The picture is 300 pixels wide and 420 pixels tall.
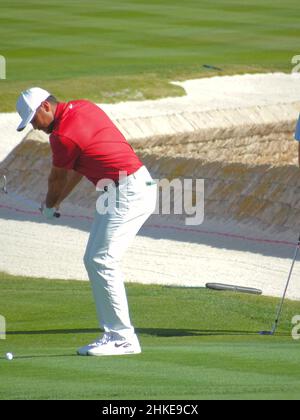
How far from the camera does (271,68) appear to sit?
30.8 m

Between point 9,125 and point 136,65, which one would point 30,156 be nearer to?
point 9,125

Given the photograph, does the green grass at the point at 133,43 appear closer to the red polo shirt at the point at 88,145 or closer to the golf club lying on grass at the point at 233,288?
the golf club lying on grass at the point at 233,288

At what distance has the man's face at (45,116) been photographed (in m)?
9.21

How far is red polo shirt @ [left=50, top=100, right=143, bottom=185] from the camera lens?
29.9 feet

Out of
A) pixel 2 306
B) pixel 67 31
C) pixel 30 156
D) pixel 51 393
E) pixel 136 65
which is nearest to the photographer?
pixel 51 393

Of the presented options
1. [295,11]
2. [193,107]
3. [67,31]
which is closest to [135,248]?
[193,107]

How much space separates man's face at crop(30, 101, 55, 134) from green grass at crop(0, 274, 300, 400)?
1.56 meters

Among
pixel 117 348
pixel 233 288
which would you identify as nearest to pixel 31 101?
pixel 117 348

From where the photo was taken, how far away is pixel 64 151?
9.11 meters

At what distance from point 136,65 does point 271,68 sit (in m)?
3.10

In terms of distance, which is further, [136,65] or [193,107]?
[136,65]

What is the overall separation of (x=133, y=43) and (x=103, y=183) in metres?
24.5

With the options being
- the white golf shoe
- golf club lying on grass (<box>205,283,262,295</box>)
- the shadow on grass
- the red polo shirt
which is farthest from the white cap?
golf club lying on grass (<box>205,283,262,295</box>)

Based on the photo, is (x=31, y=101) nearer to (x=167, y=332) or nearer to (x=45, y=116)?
(x=45, y=116)
